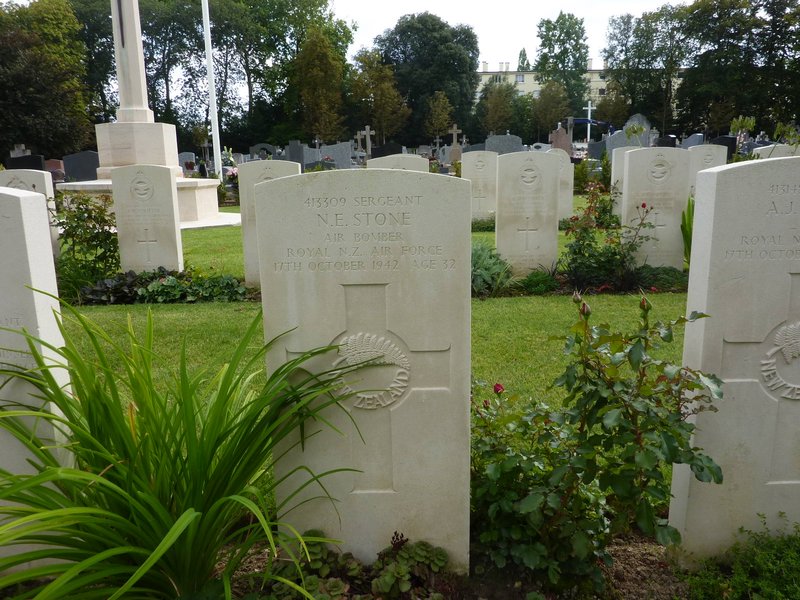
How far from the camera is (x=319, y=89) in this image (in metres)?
40.0

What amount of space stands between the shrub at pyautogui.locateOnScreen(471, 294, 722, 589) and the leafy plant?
15.8ft

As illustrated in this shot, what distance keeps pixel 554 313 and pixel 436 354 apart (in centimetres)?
425

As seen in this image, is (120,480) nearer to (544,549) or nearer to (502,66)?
(544,549)

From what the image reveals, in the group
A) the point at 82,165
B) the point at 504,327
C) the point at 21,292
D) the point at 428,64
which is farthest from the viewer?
the point at 428,64

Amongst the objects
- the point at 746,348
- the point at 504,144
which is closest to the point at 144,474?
the point at 746,348

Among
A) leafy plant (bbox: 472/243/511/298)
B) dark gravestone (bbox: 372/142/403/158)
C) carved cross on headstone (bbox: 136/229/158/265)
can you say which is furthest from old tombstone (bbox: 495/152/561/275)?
dark gravestone (bbox: 372/142/403/158)

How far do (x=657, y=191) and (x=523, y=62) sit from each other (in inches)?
3243

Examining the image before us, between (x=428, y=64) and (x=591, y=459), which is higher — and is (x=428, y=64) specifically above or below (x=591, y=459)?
above

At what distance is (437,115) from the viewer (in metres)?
43.0

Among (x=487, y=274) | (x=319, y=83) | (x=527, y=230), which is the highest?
(x=319, y=83)

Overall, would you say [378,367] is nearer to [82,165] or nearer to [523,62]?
[82,165]

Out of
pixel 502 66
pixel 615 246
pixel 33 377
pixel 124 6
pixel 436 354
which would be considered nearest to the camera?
pixel 33 377

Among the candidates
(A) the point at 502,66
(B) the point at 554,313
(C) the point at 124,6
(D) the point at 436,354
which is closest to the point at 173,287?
(B) the point at 554,313

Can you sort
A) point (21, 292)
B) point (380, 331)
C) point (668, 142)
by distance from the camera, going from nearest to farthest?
point (21, 292) < point (380, 331) < point (668, 142)
